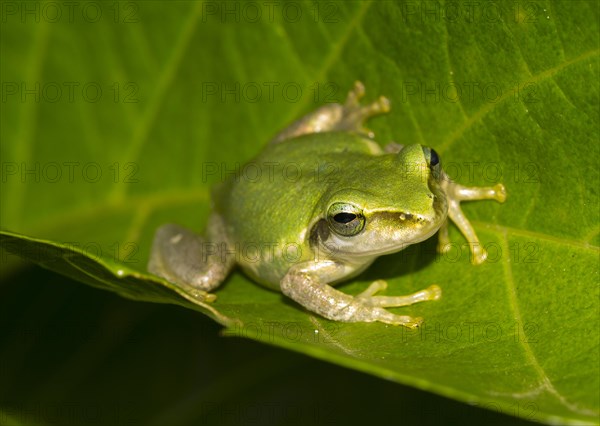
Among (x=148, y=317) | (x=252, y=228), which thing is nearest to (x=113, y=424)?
(x=148, y=317)

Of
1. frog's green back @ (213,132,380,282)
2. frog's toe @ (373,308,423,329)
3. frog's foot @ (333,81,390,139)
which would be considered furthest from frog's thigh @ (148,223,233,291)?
frog's toe @ (373,308,423,329)

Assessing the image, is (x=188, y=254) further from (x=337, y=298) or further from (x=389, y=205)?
(x=389, y=205)

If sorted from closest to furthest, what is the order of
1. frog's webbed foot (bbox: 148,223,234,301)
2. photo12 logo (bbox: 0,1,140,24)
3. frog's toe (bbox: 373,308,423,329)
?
frog's toe (bbox: 373,308,423,329), frog's webbed foot (bbox: 148,223,234,301), photo12 logo (bbox: 0,1,140,24)

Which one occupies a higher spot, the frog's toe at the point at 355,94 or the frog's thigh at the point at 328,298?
the frog's toe at the point at 355,94

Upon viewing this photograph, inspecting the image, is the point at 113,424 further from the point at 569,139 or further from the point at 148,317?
the point at 569,139

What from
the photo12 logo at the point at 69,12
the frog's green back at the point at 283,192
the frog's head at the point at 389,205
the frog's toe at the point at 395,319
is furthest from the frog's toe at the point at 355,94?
the photo12 logo at the point at 69,12

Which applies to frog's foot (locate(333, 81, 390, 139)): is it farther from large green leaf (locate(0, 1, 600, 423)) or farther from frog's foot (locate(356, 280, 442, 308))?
frog's foot (locate(356, 280, 442, 308))

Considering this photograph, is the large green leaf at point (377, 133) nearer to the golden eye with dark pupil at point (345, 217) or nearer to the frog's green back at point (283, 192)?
the frog's green back at point (283, 192)
